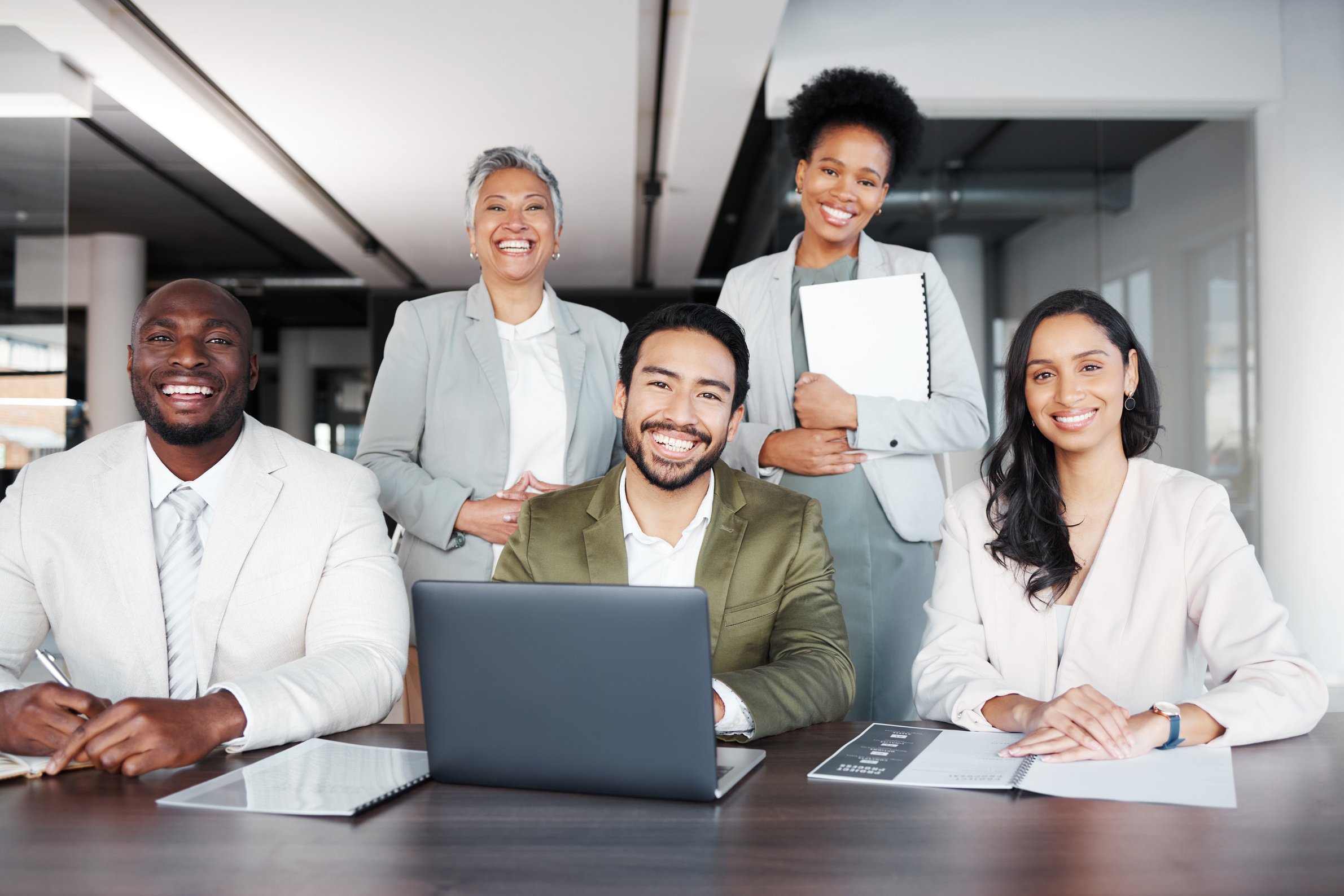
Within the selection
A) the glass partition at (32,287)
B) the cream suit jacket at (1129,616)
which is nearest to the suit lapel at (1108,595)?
the cream suit jacket at (1129,616)

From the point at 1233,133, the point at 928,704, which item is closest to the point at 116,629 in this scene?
the point at 928,704

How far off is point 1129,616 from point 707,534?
2.59ft

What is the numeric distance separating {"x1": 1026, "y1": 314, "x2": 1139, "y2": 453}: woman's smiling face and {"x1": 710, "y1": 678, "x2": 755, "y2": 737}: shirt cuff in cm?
95

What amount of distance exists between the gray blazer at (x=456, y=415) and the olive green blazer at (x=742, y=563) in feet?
1.66

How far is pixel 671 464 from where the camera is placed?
6.42ft

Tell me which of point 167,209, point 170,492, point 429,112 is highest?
point 167,209

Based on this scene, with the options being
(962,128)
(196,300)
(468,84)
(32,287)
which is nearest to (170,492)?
(196,300)

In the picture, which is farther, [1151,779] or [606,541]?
[606,541]

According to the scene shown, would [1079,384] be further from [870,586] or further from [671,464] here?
[671,464]

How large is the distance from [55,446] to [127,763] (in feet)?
14.9

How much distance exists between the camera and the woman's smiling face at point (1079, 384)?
6.64 ft

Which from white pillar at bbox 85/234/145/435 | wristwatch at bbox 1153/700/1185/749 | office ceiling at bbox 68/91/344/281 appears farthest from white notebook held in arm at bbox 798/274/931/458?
white pillar at bbox 85/234/145/435

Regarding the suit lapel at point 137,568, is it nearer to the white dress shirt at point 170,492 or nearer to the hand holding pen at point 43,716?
the white dress shirt at point 170,492

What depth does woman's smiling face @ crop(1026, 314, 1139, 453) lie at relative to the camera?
203 cm
